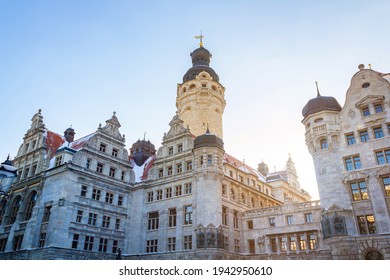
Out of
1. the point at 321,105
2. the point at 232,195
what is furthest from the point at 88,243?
the point at 321,105

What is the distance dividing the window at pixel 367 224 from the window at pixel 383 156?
5326mm

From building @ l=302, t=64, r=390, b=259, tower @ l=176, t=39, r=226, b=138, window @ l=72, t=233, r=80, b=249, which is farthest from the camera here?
tower @ l=176, t=39, r=226, b=138

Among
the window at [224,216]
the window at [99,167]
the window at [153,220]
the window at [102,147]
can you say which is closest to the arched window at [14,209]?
the window at [99,167]

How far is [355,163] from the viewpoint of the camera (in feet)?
104

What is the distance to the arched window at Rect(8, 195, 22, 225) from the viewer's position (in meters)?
43.2

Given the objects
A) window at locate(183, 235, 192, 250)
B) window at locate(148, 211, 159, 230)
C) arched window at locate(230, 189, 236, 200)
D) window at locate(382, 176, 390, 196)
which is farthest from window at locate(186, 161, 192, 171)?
window at locate(382, 176, 390, 196)

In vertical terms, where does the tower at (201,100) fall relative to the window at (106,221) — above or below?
above

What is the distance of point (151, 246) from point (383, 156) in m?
28.8

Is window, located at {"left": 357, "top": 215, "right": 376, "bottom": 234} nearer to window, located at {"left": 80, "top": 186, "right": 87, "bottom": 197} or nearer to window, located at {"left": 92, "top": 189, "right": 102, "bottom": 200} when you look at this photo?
window, located at {"left": 92, "top": 189, "right": 102, "bottom": 200}

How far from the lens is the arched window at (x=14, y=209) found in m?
43.2

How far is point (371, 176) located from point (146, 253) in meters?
27.6

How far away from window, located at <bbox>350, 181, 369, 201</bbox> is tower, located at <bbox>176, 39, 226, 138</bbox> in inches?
1237

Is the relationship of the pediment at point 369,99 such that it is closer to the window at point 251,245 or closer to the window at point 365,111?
the window at point 365,111

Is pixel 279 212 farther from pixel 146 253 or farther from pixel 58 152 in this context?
pixel 58 152
